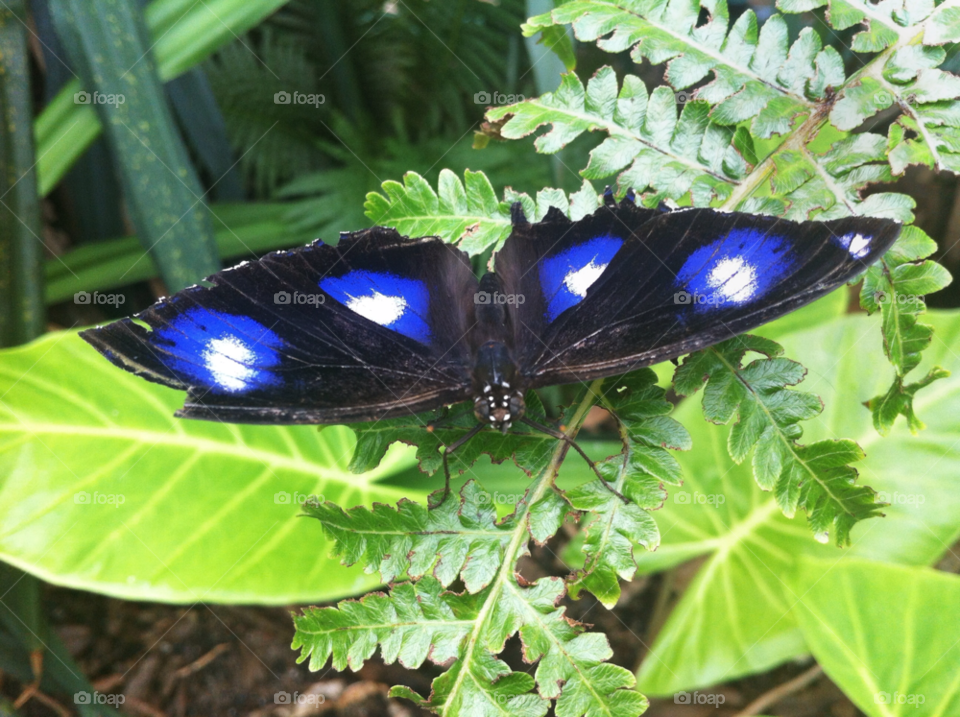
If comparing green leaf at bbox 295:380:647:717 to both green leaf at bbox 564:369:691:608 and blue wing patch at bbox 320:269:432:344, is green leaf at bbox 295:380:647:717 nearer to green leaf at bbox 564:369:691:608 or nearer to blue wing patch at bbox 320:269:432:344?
green leaf at bbox 564:369:691:608

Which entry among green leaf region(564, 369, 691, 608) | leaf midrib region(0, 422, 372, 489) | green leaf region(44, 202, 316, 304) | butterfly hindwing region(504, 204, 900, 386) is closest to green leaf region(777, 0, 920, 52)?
butterfly hindwing region(504, 204, 900, 386)

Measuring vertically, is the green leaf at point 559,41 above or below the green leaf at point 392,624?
above

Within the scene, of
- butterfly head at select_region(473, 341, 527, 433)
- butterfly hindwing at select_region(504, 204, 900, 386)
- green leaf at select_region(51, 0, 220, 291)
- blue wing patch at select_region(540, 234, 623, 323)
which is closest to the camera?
butterfly hindwing at select_region(504, 204, 900, 386)

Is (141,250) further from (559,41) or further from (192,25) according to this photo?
(559,41)

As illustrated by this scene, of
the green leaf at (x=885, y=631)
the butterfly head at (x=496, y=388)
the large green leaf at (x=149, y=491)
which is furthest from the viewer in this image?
the large green leaf at (x=149, y=491)

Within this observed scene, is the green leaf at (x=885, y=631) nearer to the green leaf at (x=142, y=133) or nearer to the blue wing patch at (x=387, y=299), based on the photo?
the blue wing patch at (x=387, y=299)

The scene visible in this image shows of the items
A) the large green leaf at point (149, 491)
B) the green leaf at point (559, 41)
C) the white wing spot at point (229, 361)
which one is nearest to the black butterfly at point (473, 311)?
the white wing spot at point (229, 361)

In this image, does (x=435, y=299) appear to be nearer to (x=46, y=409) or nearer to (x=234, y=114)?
(x=46, y=409)
